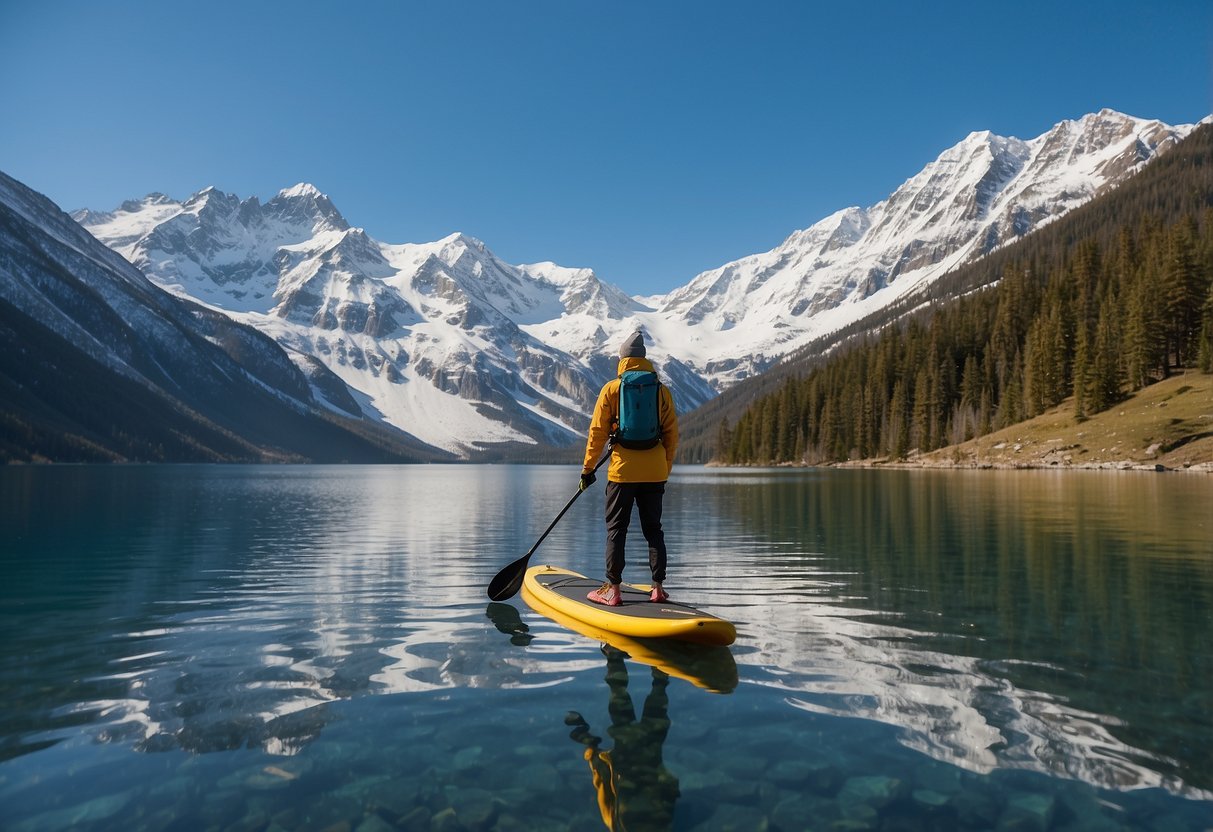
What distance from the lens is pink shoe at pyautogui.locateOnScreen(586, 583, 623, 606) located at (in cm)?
1395

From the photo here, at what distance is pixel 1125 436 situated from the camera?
78.9 m

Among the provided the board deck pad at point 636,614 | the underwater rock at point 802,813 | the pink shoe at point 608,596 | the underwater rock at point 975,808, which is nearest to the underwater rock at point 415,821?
the underwater rock at point 802,813

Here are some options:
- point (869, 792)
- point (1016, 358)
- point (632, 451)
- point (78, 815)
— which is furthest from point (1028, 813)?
point (1016, 358)

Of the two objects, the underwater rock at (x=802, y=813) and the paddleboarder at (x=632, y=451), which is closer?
the underwater rock at (x=802, y=813)

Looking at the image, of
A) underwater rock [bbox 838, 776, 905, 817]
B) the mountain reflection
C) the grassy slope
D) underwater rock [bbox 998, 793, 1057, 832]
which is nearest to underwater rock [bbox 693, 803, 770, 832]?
underwater rock [bbox 838, 776, 905, 817]

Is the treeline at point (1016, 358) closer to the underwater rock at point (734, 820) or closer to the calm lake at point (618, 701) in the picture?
the calm lake at point (618, 701)

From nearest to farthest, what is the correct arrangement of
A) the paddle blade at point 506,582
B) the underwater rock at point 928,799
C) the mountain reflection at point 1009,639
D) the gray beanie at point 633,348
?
the underwater rock at point 928,799
the mountain reflection at point 1009,639
the gray beanie at point 633,348
the paddle blade at point 506,582

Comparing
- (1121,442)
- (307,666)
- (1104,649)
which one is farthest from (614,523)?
(1121,442)

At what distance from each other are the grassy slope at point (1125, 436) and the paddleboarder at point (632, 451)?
7422 cm

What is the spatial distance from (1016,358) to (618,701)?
12423 centimetres

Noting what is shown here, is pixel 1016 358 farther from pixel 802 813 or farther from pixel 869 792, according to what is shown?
pixel 802 813

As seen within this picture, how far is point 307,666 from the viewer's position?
11.2m

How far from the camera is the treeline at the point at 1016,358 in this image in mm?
93312

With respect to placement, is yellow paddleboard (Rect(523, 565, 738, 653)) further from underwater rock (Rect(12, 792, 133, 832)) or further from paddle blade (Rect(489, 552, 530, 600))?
underwater rock (Rect(12, 792, 133, 832))
